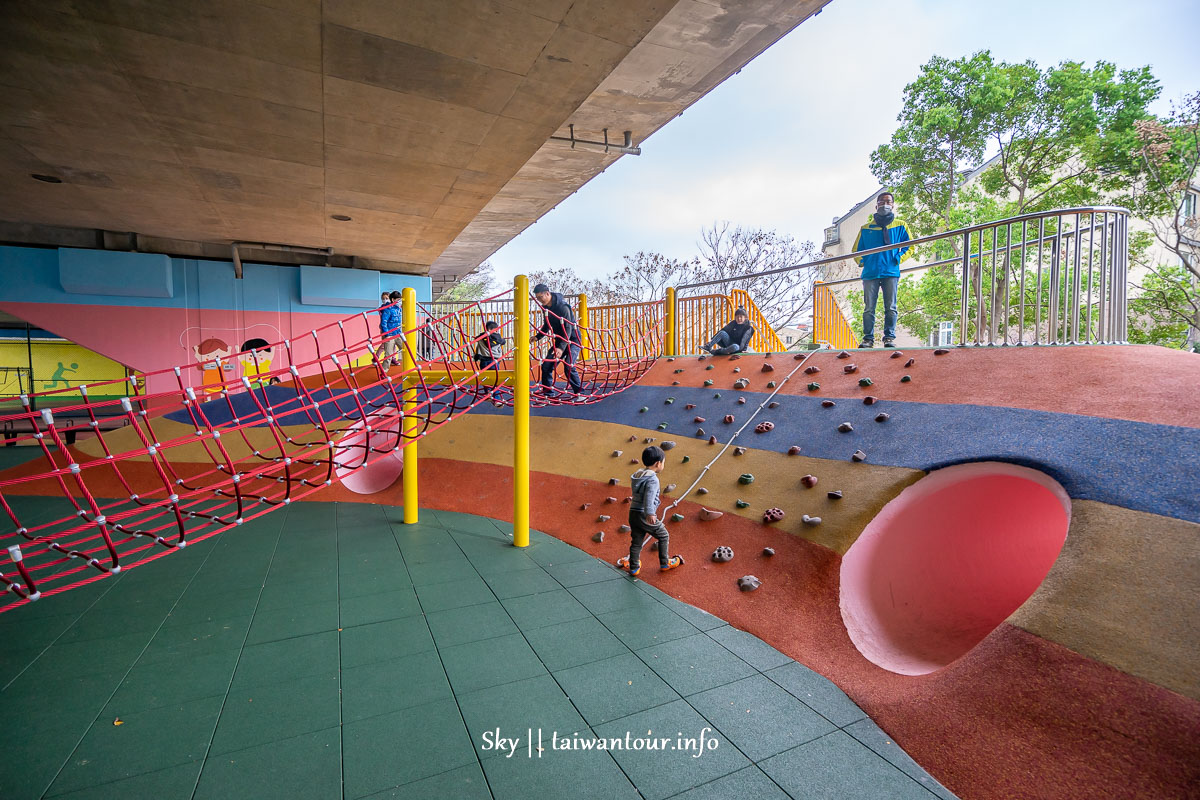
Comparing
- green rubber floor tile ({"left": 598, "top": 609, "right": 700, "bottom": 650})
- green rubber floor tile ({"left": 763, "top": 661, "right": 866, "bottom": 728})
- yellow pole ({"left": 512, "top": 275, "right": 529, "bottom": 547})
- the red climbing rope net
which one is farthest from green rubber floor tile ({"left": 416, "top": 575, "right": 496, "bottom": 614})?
green rubber floor tile ({"left": 763, "top": 661, "right": 866, "bottom": 728})

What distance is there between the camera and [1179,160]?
38.6ft

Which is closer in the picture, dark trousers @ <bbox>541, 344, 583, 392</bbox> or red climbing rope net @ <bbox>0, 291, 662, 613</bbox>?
red climbing rope net @ <bbox>0, 291, 662, 613</bbox>

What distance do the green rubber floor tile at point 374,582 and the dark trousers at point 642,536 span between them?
5.62ft

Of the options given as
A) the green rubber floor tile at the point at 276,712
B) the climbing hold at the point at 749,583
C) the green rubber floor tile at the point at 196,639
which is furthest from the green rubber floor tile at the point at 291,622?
the climbing hold at the point at 749,583

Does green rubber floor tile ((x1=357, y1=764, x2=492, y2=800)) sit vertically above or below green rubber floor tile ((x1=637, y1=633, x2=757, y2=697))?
above

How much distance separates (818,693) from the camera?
8.50 feet

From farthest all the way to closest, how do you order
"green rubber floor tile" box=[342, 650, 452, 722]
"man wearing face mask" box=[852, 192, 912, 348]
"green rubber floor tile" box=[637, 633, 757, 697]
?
"man wearing face mask" box=[852, 192, 912, 348], "green rubber floor tile" box=[637, 633, 757, 697], "green rubber floor tile" box=[342, 650, 452, 722]

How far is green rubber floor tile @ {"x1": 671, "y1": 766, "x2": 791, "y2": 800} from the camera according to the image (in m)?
1.97

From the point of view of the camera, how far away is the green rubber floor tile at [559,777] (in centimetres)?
199

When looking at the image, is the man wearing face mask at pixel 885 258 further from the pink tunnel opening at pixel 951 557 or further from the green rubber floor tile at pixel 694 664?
the green rubber floor tile at pixel 694 664

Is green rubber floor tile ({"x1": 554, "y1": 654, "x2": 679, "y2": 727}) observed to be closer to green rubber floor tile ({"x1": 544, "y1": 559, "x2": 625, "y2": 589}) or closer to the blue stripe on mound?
green rubber floor tile ({"x1": 544, "y1": 559, "x2": 625, "y2": 589})

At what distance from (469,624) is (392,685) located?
27.1 inches

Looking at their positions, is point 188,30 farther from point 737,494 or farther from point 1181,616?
point 1181,616

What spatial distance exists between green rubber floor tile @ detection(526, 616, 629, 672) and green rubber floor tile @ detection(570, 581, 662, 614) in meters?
0.21
